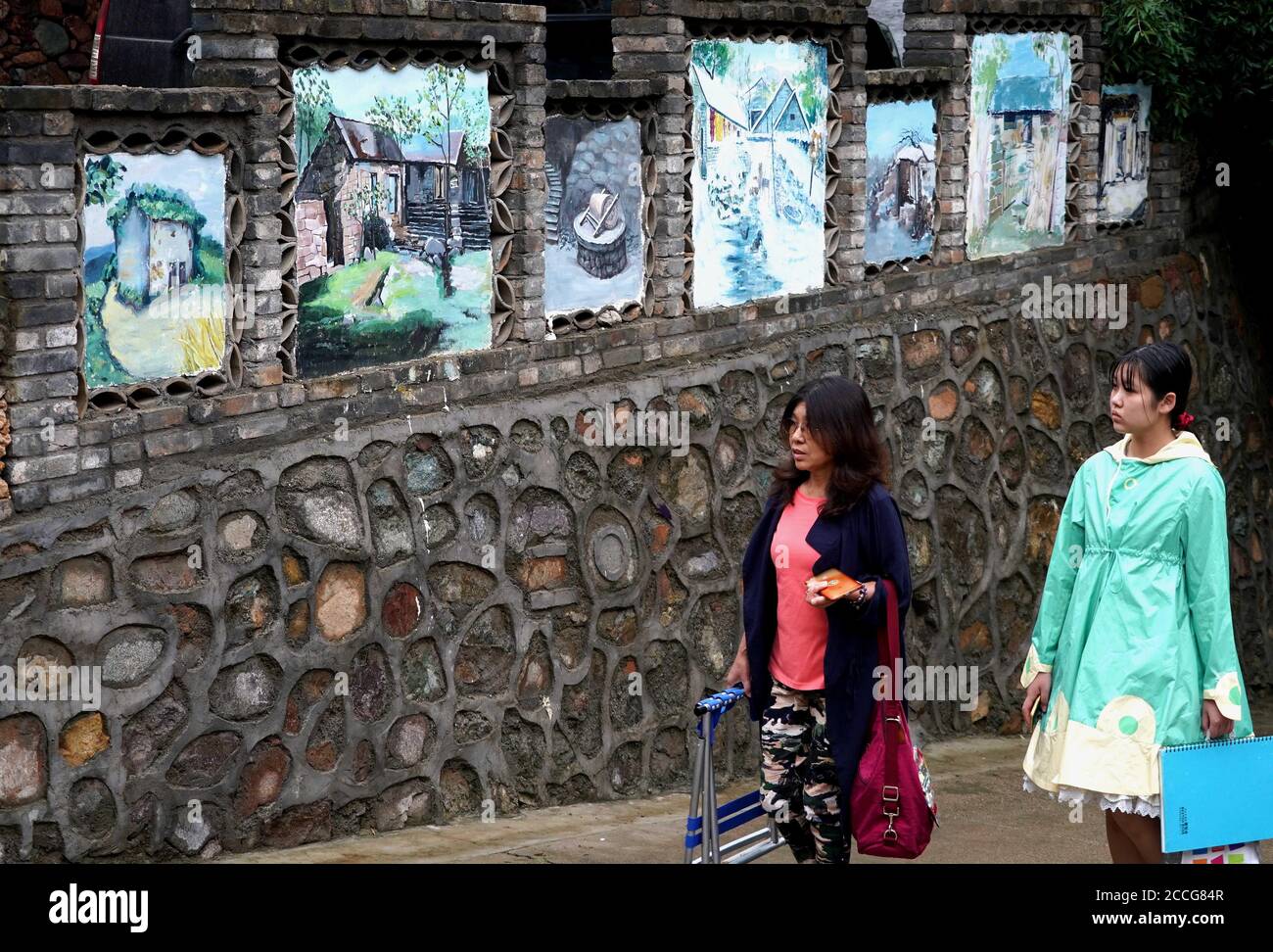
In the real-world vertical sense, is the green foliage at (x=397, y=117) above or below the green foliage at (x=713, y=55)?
below

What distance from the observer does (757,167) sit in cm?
841

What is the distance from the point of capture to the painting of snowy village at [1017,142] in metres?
9.67

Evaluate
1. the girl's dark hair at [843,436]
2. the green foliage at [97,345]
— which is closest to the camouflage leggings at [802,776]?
the girl's dark hair at [843,436]

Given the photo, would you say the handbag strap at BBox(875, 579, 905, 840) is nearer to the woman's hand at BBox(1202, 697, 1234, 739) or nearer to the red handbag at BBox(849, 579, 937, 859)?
the red handbag at BBox(849, 579, 937, 859)

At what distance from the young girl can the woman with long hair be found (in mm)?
574

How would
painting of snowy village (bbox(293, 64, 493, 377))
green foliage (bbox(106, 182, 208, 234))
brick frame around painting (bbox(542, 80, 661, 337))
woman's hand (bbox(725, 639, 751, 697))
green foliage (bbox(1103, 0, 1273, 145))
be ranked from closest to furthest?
woman's hand (bbox(725, 639, 751, 697)) < green foliage (bbox(106, 182, 208, 234)) < painting of snowy village (bbox(293, 64, 493, 377)) < brick frame around painting (bbox(542, 80, 661, 337)) < green foliage (bbox(1103, 0, 1273, 145))

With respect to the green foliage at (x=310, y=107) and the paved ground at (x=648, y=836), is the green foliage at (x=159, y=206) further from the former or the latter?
the paved ground at (x=648, y=836)

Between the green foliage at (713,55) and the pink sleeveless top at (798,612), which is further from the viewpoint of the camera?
the green foliage at (713,55)

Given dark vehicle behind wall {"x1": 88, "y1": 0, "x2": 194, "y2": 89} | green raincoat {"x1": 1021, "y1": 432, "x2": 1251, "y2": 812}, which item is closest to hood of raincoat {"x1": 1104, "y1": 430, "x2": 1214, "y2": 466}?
green raincoat {"x1": 1021, "y1": 432, "x2": 1251, "y2": 812}

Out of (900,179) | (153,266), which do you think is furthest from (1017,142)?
(153,266)

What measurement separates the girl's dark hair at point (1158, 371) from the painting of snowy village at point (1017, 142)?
4.66m

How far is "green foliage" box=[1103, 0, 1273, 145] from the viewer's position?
410 inches

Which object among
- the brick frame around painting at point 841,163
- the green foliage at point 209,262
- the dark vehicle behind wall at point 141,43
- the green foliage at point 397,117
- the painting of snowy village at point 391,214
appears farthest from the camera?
the brick frame around painting at point 841,163

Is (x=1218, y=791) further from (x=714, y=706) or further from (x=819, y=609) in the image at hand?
(x=714, y=706)
